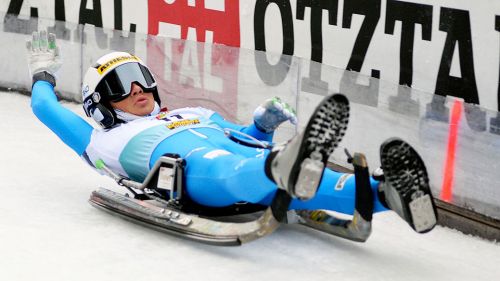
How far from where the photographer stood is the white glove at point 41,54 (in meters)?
6.33

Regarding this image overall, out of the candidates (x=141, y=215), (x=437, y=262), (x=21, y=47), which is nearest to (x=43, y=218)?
(x=141, y=215)

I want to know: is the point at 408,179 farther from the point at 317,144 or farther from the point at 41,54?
the point at 41,54

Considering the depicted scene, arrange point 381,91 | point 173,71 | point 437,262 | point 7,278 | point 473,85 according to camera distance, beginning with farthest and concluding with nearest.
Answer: point 173,71 < point 381,91 < point 473,85 < point 437,262 < point 7,278

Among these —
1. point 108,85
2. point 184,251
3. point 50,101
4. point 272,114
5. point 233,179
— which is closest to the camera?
point 233,179

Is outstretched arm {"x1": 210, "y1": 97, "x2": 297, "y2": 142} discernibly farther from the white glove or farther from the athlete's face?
the white glove

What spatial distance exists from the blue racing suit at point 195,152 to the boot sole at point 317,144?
0.34 metres

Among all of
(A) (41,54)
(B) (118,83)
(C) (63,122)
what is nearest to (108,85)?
(B) (118,83)

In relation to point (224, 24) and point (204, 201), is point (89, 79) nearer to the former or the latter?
point (204, 201)

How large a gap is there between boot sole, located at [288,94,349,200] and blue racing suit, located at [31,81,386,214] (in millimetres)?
336

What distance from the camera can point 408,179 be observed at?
14.3 feet

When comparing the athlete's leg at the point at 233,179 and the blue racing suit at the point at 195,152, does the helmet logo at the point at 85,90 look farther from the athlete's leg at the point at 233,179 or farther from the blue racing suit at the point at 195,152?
the athlete's leg at the point at 233,179

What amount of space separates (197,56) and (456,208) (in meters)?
2.87

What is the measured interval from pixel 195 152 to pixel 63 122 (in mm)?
1070

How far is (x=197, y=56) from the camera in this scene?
793cm
